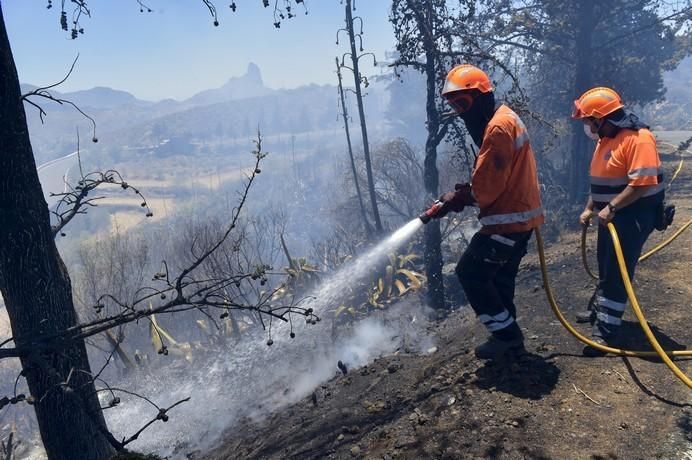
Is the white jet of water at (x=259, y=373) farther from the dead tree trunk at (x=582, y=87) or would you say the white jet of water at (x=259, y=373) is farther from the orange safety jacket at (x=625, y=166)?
the dead tree trunk at (x=582, y=87)

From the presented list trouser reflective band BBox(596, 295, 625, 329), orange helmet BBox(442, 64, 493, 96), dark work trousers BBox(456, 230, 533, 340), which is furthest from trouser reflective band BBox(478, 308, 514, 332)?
orange helmet BBox(442, 64, 493, 96)

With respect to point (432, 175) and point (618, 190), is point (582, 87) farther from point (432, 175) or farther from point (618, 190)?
point (618, 190)

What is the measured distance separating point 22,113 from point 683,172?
1804 centimetres

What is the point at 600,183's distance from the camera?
4.14 meters

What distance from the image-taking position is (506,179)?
3.52 meters

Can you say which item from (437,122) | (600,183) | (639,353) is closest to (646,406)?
(639,353)

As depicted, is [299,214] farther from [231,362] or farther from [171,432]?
[171,432]

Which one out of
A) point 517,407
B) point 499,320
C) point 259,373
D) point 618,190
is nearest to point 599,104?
point 618,190

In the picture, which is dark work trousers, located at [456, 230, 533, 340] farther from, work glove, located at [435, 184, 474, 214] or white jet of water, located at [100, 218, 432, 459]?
white jet of water, located at [100, 218, 432, 459]

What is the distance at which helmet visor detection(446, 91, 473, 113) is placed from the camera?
3.66 meters

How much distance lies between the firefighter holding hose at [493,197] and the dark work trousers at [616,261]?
809mm

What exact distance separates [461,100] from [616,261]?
1.99 meters

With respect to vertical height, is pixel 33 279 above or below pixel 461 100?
below

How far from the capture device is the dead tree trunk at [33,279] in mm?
2873
